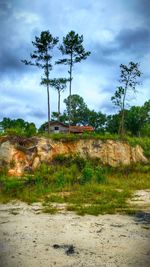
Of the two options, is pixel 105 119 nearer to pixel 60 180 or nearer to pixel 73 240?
pixel 60 180

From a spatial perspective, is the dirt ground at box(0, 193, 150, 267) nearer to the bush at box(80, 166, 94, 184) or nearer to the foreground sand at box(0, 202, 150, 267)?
the foreground sand at box(0, 202, 150, 267)

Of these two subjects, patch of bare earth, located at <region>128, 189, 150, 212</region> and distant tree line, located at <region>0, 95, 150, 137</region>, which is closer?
patch of bare earth, located at <region>128, 189, 150, 212</region>

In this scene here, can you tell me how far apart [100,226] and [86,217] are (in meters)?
1.56

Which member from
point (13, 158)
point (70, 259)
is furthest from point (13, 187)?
point (70, 259)

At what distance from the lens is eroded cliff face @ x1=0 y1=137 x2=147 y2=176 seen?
24.4 m

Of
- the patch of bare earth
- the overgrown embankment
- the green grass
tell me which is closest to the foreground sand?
the green grass

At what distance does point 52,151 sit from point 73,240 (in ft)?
54.5

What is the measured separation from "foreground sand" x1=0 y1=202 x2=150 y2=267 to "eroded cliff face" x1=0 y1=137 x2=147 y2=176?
10.7 m

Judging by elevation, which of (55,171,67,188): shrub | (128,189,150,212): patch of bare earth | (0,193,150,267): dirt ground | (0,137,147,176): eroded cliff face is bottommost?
(0,193,150,267): dirt ground

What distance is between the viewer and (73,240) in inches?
391

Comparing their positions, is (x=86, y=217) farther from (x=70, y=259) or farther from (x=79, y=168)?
(x=79, y=168)

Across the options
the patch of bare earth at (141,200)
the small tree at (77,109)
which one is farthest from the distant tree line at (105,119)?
the patch of bare earth at (141,200)

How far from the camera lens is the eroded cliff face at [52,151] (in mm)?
24359

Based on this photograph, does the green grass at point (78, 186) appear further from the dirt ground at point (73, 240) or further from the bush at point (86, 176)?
the dirt ground at point (73, 240)
